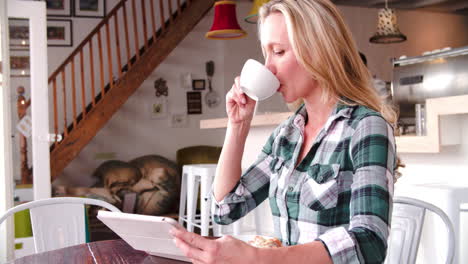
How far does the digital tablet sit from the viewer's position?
940mm

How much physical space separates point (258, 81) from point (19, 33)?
320 centimetres

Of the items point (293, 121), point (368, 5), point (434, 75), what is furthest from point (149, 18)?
point (293, 121)

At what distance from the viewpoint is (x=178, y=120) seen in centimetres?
760

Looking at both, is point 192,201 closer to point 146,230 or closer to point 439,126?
point 439,126

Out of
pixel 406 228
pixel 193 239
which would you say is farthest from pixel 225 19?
pixel 193 239

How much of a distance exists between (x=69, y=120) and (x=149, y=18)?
6.02ft

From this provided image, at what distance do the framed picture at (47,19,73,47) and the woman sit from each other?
6.27 m

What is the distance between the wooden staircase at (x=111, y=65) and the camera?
6.30 meters

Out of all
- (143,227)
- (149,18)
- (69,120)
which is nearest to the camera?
(143,227)

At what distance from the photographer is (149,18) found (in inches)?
292

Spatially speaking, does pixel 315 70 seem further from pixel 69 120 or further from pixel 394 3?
pixel 394 3

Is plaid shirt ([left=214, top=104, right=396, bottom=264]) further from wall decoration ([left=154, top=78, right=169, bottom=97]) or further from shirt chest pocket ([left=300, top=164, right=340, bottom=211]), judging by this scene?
wall decoration ([left=154, top=78, right=169, bottom=97])

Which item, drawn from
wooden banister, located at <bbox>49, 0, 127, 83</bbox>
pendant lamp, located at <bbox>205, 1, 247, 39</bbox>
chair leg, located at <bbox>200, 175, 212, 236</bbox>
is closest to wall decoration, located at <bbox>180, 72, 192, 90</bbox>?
wooden banister, located at <bbox>49, 0, 127, 83</bbox>

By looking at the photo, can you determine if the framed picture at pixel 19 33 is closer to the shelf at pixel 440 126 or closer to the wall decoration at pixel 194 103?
the shelf at pixel 440 126
